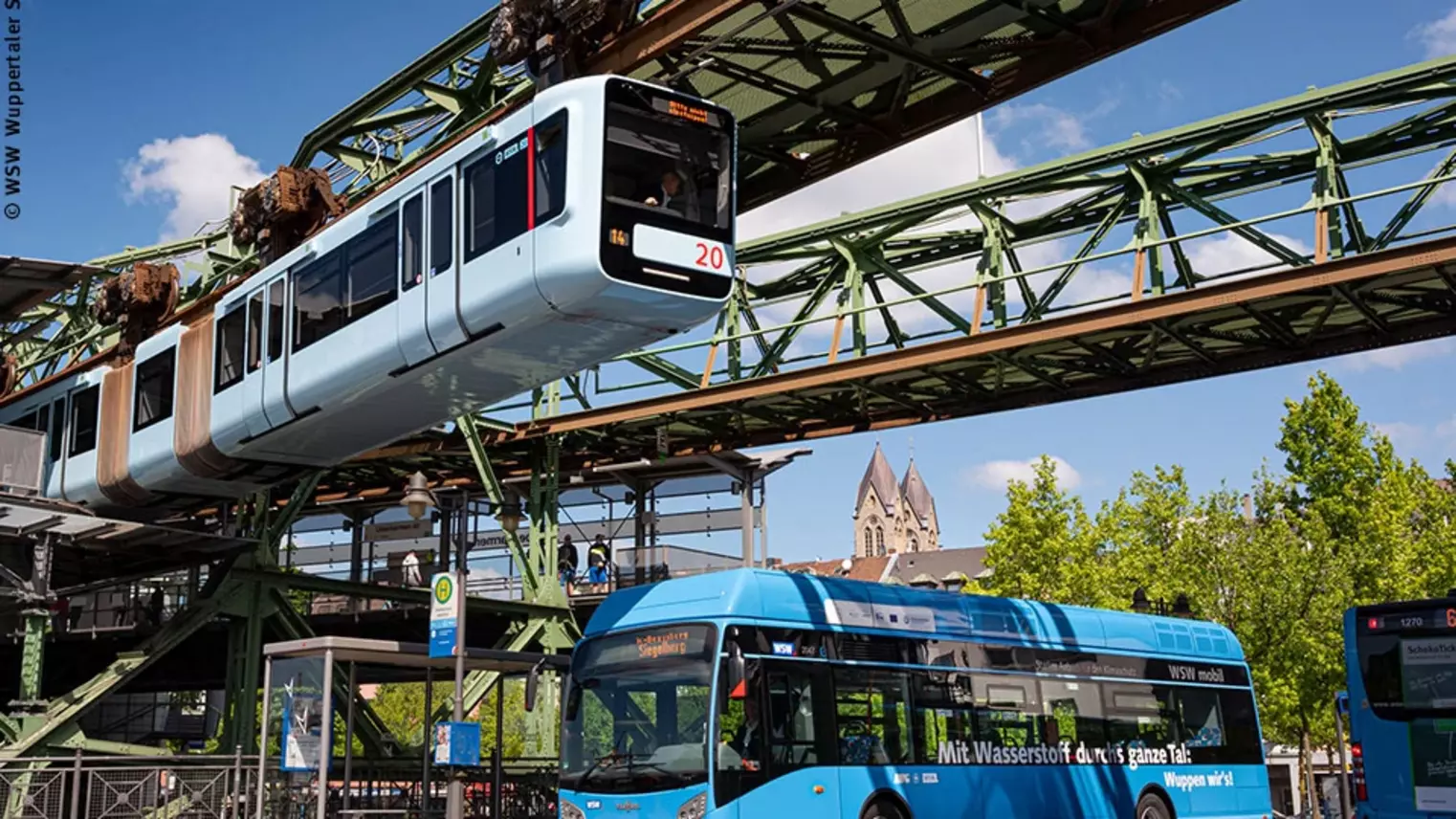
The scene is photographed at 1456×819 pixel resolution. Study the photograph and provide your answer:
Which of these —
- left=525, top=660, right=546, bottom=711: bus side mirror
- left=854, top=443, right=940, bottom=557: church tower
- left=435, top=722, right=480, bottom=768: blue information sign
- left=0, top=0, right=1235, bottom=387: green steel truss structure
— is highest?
left=854, top=443, right=940, bottom=557: church tower

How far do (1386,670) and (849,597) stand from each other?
677 cm

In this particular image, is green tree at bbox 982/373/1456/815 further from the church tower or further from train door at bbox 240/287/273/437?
the church tower

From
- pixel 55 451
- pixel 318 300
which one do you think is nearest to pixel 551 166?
pixel 318 300

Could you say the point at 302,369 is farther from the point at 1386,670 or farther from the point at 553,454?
Result: the point at 1386,670

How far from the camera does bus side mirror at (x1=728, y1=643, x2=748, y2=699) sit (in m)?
14.0

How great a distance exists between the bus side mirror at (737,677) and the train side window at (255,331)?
26.4ft

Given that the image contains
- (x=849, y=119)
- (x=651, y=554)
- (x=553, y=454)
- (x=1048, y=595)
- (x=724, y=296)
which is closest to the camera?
(x=724, y=296)

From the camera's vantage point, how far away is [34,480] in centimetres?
2289

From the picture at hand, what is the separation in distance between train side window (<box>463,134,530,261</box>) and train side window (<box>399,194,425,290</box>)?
98 centimetres

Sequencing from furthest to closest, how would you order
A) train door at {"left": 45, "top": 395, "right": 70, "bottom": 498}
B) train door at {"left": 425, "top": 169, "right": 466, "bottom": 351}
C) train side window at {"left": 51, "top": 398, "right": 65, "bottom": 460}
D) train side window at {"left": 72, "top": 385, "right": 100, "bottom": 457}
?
train side window at {"left": 51, "top": 398, "right": 65, "bottom": 460}
train door at {"left": 45, "top": 395, "right": 70, "bottom": 498}
train side window at {"left": 72, "top": 385, "right": 100, "bottom": 457}
train door at {"left": 425, "top": 169, "right": 466, "bottom": 351}

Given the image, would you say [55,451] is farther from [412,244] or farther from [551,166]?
[551,166]

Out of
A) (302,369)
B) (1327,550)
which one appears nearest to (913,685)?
(302,369)

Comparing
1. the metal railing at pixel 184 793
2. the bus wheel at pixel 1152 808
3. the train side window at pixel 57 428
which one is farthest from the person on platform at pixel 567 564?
the bus wheel at pixel 1152 808

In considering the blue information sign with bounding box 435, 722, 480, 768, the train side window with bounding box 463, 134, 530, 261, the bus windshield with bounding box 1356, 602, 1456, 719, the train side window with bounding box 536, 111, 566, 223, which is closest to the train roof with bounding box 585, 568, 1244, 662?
the blue information sign with bounding box 435, 722, 480, 768
